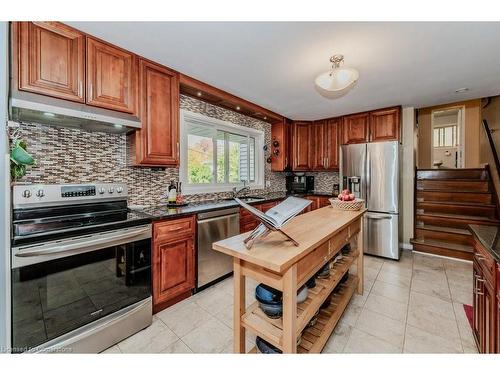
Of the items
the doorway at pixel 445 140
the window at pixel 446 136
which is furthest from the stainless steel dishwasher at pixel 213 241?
the window at pixel 446 136

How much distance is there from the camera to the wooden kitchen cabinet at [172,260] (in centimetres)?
194

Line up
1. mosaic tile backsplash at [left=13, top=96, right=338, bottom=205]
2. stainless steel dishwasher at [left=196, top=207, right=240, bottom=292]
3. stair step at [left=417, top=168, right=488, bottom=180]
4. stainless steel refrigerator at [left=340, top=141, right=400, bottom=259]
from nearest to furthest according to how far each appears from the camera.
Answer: mosaic tile backsplash at [left=13, top=96, right=338, bottom=205]
stainless steel dishwasher at [left=196, top=207, right=240, bottom=292]
stainless steel refrigerator at [left=340, top=141, right=400, bottom=259]
stair step at [left=417, top=168, right=488, bottom=180]

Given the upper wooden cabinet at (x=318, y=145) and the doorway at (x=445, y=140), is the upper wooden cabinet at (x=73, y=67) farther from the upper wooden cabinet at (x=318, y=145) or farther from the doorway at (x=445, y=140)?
the doorway at (x=445, y=140)

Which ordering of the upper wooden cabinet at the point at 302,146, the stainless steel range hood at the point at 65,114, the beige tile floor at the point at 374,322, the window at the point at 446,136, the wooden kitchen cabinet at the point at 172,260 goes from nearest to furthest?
the stainless steel range hood at the point at 65,114
the beige tile floor at the point at 374,322
the wooden kitchen cabinet at the point at 172,260
the upper wooden cabinet at the point at 302,146
the window at the point at 446,136

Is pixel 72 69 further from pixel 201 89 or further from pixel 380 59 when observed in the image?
pixel 380 59

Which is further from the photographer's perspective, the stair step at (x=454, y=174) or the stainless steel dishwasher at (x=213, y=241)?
the stair step at (x=454, y=174)

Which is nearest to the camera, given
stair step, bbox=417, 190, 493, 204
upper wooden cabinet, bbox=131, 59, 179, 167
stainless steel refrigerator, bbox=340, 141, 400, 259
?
upper wooden cabinet, bbox=131, 59, 179, 167

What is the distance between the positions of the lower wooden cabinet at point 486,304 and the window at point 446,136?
6677 mm

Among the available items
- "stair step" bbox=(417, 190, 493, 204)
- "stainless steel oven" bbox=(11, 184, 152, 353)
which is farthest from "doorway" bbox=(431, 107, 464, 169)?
"stainless steel oven" bbox=(11, 184, 152, 353)

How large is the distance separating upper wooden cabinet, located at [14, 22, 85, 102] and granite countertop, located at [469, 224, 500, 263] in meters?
2.87

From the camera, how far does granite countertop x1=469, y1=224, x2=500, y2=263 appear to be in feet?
3.64

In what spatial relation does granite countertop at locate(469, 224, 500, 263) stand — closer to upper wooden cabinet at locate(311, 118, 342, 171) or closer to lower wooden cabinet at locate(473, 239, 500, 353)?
lower wooden cabinet at locate(473, 239, 500, 353)
